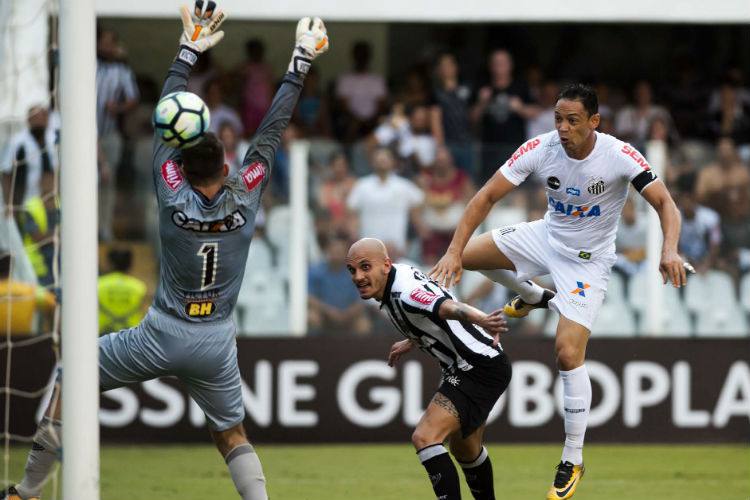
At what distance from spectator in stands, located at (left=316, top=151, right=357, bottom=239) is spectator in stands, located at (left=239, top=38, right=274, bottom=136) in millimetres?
2362

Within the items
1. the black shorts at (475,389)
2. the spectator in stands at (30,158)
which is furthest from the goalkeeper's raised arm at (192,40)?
the spectator in stands at (30,158)

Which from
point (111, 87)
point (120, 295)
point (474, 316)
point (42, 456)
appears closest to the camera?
point (474, 316)

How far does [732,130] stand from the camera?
1455cm

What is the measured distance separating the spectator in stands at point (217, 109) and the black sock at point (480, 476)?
6.34 m

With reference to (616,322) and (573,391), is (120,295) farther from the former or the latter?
(573,391)

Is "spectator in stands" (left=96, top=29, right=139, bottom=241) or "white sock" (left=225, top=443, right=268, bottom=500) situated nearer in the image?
"white sock" (left=225, top=443, right=268, bottom=500)

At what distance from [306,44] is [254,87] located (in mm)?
7469

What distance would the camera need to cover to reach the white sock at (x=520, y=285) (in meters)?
8.81

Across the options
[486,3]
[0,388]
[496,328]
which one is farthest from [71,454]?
[486,3]

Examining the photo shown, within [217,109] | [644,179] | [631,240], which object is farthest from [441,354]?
[217,109]

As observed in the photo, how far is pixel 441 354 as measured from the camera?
7.54 m

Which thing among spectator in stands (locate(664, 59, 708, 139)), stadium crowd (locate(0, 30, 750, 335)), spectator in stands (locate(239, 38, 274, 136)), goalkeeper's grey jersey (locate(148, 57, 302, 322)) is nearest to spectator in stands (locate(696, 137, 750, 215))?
stadium crowd (locate(0, 30, 750, 335))

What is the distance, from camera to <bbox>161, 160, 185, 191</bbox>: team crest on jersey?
700cm

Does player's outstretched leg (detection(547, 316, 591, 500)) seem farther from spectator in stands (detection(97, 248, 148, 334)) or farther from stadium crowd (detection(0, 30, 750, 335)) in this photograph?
spectator in stands (detection(97, 248, 148, 334))
